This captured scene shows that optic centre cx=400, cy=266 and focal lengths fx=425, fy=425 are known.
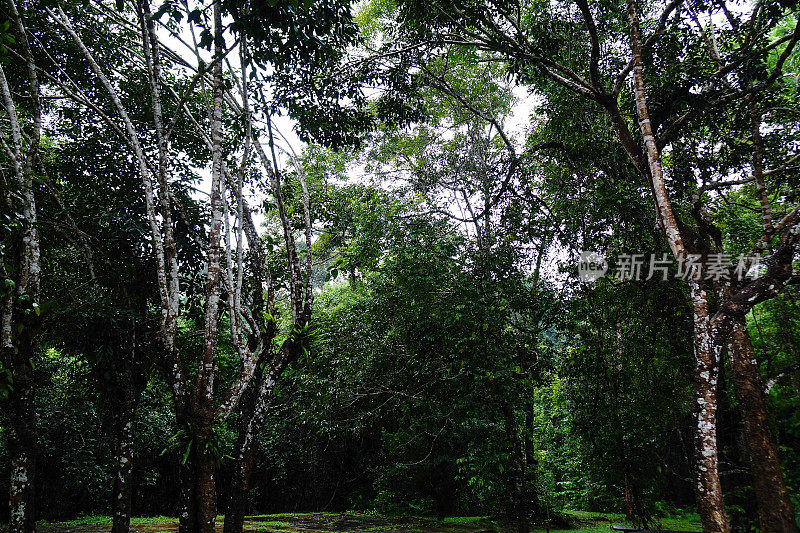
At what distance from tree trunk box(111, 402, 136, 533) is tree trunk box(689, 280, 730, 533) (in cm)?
757

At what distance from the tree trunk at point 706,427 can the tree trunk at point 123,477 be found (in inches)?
298

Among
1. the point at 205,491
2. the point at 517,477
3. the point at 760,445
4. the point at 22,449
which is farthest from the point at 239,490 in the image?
the point at 760,445

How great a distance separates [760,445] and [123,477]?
906 centimetres

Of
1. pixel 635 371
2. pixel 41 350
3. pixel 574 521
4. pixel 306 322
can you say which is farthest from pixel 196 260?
pixel 574 521

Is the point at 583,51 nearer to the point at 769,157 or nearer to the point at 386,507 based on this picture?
the point at 769,157

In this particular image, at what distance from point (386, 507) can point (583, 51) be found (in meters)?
11.5

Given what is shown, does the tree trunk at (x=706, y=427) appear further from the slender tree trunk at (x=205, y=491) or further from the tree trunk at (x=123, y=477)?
the tree trunk at (x=123, y=477)

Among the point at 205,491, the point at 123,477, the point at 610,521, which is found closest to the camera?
the point at 205,491

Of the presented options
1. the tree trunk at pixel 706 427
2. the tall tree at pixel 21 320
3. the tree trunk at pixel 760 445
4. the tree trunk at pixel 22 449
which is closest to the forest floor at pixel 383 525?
the tree trunk at pixel 760 445

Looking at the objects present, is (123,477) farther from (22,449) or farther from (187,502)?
(187,502)

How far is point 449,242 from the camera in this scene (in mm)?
7207

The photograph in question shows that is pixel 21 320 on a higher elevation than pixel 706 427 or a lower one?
higher

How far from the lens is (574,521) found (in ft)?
33.0

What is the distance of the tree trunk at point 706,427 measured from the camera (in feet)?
13.1
